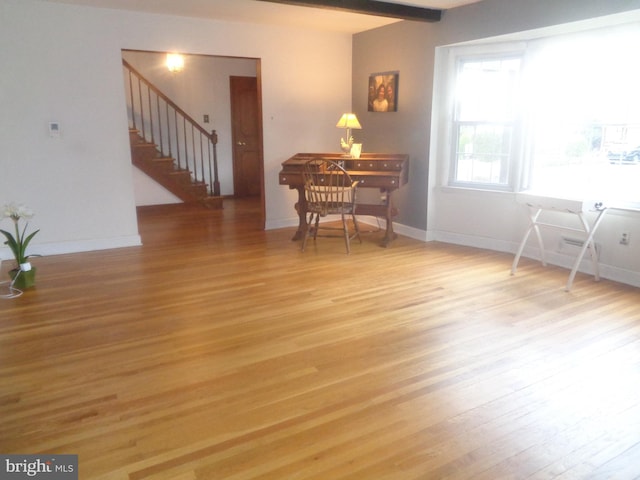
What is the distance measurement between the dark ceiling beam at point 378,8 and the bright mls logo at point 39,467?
3433 millimetres

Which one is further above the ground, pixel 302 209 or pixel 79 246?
pixel 302 209

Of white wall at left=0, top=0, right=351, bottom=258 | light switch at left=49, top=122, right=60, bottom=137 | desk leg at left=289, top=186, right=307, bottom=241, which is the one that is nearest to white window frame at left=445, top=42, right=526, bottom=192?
desk leg at left=289, top=186, right=307, bottom=241

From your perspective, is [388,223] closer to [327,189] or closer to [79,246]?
[327,189]

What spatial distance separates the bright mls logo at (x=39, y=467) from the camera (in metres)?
1.75

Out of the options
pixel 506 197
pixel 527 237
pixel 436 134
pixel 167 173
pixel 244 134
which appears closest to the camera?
pixel 527 237

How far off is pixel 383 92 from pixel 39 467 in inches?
189

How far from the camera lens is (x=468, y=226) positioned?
5000mm

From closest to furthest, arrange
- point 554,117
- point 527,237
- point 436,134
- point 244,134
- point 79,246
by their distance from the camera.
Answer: point 527,237 → point 554,117 → point 79,246 → point 436,134 → point 244,134

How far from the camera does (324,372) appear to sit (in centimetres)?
246

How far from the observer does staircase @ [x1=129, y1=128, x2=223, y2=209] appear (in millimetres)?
7082

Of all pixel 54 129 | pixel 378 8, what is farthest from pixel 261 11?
pixel 54 129

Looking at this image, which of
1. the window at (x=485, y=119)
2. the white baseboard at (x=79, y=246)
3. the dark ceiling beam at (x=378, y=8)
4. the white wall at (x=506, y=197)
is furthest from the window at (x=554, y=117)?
the white baseboard at (x=79, y=246)

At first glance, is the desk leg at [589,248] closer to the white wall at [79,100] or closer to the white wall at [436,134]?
the white wall at [436,134]

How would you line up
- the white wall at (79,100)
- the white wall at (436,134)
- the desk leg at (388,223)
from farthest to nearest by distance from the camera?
the desk leg at (388,223), the white wall at (79,100), the white wall at (436,134)
